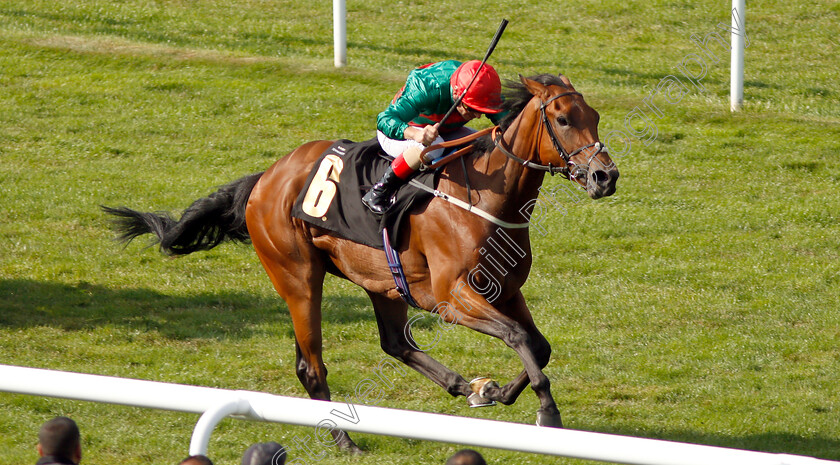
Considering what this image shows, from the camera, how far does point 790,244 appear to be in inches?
340

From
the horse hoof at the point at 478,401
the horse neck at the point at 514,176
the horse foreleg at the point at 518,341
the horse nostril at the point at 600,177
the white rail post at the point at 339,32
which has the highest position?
the horse nostril at the point at 600,177

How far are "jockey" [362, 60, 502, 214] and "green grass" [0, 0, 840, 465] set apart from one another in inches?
56.2

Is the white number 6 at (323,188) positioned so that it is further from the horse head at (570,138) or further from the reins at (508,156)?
the horse head at (570,138)

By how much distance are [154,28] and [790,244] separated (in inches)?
376

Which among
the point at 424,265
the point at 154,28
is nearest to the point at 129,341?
the point at 424,265

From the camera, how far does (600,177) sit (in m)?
4.46

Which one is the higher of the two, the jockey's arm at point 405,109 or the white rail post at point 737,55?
the jockey's arm at point 405,109

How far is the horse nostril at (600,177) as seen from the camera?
4.45 m

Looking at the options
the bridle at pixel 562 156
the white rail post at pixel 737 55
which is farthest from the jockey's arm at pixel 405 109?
the white rail post at pixel 737 55

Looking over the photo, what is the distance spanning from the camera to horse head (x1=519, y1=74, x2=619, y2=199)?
447 cm

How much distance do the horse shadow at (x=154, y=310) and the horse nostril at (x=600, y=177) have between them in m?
3.32

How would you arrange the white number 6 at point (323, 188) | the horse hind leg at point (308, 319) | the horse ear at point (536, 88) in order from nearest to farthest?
the horse ear at point (536, 88), the white number 6 at point (323, 188), the horse hind leg at point (308, 319)

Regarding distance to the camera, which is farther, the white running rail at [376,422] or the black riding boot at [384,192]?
the black riding boot at [384,192]

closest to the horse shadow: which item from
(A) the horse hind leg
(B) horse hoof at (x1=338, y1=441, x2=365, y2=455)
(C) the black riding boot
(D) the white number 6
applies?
(A) the horse hind leg
